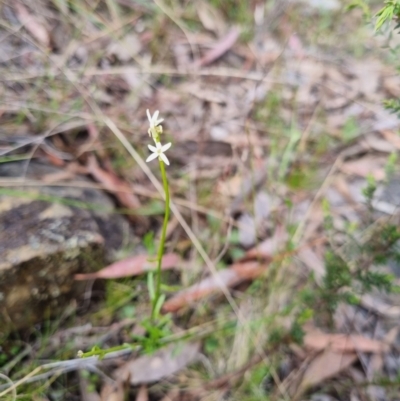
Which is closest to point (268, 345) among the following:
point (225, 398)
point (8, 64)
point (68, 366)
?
point (225, 398)

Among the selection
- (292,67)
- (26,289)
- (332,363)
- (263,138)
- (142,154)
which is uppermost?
(292,67)

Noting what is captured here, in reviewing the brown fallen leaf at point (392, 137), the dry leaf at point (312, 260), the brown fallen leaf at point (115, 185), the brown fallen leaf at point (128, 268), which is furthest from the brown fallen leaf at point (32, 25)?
the brown fallen leaf at point (392, 137)

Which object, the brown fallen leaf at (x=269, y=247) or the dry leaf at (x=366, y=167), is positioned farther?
the dry leaf at (x=366, y=167)

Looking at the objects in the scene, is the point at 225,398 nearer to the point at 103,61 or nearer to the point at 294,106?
the point at 294,106

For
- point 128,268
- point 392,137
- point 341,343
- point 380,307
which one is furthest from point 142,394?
point 392,137

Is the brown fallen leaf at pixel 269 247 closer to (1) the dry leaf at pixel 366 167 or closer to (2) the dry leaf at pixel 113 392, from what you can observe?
(1) the dry leaf at pixel 366 167

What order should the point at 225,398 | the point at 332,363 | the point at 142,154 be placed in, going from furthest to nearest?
the point at 142,154, the point at 332,363, the point at 225,398

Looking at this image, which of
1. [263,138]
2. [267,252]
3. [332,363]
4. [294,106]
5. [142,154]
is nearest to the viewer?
[332,363]

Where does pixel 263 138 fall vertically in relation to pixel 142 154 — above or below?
above
